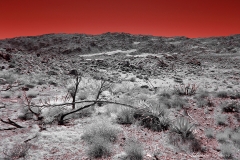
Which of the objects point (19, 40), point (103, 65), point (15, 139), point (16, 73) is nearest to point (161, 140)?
point (15, 139)

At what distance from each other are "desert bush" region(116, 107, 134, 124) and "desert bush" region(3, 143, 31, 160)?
296 centimetres

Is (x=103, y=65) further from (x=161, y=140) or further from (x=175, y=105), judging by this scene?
(x=161, y=140)

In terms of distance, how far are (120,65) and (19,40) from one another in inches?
2009

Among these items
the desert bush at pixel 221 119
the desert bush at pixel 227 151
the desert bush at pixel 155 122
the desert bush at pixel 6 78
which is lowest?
the desert bush at pixel 227 151

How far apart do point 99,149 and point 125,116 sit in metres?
2.09

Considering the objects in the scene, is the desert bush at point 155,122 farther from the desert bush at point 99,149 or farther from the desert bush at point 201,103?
the desert bush at point 201,103

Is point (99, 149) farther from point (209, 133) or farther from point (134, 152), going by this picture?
point (209, 133)

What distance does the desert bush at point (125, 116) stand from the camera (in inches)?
251

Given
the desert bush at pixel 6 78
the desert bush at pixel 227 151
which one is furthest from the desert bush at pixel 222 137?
the desert bush at pixel 6 78

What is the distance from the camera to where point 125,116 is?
6.45 meters

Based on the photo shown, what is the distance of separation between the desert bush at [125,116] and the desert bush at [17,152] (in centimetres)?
296

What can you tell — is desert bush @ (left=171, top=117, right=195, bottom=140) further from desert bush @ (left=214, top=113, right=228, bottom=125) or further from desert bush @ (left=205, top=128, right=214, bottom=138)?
desert bush @ (left=214, top=113, right=228, bottom=125)

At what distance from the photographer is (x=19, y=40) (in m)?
59.2

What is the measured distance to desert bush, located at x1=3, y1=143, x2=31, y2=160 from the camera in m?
4.06
